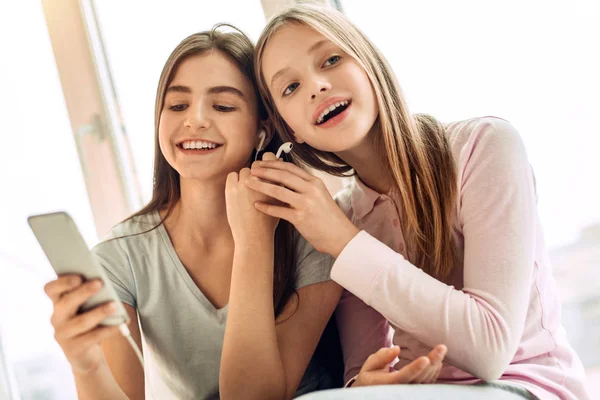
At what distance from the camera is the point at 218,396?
1.17 meters

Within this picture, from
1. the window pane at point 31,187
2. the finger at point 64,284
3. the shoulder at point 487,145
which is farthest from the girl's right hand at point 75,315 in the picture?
the window pane at point 31,187

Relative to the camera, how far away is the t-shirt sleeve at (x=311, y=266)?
1.17 metres

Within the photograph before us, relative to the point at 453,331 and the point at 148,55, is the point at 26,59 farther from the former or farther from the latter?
the point at 453,331

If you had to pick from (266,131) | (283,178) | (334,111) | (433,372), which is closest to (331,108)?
(334,111)

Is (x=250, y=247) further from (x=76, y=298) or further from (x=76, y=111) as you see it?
(x=76, y=111)

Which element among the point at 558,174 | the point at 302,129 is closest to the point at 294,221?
the point at 302,129

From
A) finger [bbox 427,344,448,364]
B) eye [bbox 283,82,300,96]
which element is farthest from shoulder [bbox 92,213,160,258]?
finger [bbox 427,344,448,364]

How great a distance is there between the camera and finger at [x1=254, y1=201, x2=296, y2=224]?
100 centimetres

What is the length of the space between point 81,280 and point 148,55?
1175mm

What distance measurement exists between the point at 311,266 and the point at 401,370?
0.42 meters

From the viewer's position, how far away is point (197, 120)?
3.76ft

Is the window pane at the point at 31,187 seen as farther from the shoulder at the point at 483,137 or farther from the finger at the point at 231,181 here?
the shoulder at the point at 483,137

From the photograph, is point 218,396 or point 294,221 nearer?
point 294,221

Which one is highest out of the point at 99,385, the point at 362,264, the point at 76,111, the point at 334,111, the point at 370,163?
the point at 76,111
